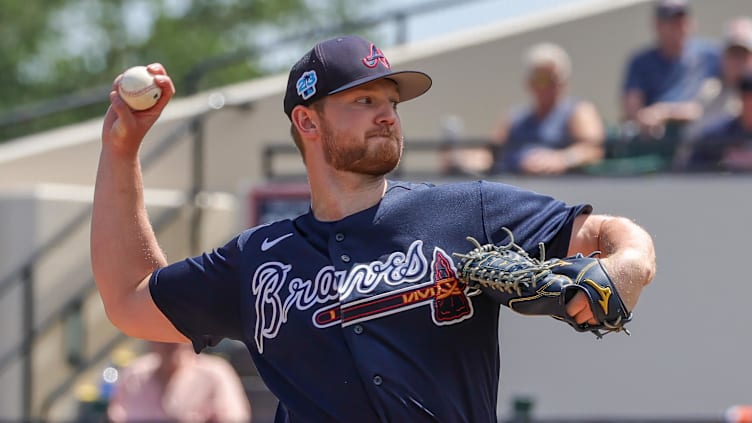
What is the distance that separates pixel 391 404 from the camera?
3115 mm

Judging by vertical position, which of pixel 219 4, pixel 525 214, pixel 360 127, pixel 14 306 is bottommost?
pixel 14 306

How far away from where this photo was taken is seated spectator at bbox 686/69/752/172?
8211 mm

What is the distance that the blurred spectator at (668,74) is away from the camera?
898cm

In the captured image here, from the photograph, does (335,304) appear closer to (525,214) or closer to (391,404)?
(391,404)

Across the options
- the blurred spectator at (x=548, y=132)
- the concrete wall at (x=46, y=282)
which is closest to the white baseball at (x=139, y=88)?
the blurred spectator at (x=548, y=132)

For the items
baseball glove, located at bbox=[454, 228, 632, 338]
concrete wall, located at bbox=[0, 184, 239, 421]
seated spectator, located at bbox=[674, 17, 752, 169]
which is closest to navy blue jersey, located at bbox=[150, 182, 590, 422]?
baseball glove, located at bbox=[454, 228, 632, 338]

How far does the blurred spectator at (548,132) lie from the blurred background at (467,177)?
3.9 inches

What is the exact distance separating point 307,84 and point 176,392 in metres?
4.29

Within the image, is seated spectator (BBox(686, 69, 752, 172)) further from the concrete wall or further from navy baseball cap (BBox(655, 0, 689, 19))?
the concrete wall

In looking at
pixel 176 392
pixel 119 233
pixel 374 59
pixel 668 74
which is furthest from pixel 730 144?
pixel 119 233

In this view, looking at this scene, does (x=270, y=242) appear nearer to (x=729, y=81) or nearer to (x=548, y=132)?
(x=548, y=132)

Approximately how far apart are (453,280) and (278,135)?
24.7 ft

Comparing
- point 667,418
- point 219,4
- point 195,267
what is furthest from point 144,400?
point 219,4

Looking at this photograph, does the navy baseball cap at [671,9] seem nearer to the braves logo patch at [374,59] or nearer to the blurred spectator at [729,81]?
the blurred spectator at [729,81]
